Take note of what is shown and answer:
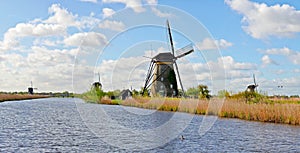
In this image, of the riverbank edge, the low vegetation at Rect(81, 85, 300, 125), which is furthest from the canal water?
the low vegetation at Rect(81, 85, 300, 125)

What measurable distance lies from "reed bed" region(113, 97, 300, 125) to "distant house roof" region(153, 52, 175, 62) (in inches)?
219

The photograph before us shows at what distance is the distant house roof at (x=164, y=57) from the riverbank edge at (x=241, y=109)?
21.1 feet

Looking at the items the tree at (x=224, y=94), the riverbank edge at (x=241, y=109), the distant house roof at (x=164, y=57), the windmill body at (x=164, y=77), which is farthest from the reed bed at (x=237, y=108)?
the distant house roof at (x=164, y=57)

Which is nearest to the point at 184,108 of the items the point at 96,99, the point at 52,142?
the point at 52,142

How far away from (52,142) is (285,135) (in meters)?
8.96

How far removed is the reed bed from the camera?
19656mm

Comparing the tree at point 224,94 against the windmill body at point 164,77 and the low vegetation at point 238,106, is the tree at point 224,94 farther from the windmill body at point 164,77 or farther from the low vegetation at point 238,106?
the windmill body at point 164,77

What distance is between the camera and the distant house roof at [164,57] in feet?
132

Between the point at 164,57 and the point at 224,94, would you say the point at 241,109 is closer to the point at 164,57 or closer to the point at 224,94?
the point at 224,94

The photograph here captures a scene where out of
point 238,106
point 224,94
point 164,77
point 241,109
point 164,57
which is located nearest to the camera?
point 241,109

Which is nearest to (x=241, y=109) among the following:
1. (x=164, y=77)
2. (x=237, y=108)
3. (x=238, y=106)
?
(x=237, y=108)

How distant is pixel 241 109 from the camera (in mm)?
23625

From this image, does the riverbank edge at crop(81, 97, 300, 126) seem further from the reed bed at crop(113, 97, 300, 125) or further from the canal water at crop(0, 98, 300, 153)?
the canal water at crop(0, 98, 300, 153)

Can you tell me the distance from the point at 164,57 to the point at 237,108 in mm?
17472
